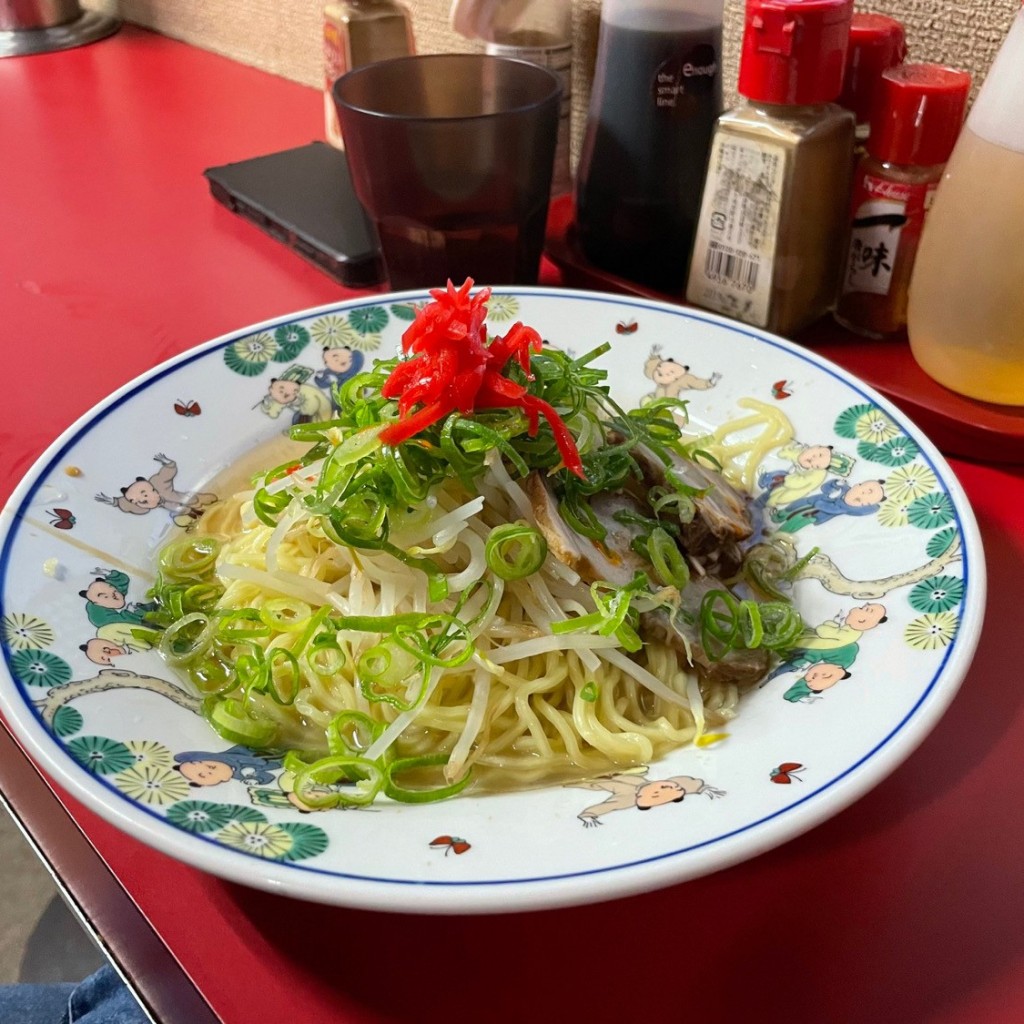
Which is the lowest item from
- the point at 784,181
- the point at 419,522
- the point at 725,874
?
the point at 725,874

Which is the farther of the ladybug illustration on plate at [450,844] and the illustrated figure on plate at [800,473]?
the illustrated figure on plate at [800,473]

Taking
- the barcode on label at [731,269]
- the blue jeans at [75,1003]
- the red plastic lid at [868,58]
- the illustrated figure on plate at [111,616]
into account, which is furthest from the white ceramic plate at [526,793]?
the blue jeans at [75,1003]

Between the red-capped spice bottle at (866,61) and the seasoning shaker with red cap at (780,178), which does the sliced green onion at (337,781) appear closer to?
the seasoning shaker with red cap at (780,178)

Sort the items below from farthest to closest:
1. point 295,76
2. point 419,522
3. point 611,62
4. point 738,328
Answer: point 295,76
point 611,62
point 738,328
point 419,522

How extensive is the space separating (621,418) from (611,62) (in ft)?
1.91

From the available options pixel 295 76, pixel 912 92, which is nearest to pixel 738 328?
pixel 912 92

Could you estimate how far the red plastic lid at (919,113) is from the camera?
1.11 m

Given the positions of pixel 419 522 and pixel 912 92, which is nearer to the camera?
pixel 419 522

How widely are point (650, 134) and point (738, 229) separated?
19 centimetres

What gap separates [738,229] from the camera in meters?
1.22

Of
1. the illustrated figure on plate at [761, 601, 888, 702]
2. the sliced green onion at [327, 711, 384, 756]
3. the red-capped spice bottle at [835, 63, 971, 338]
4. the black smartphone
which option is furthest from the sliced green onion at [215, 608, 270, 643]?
the red-capped spice bottle at [835, 63, 971, 338]

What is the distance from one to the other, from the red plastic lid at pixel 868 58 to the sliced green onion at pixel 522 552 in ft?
2.39

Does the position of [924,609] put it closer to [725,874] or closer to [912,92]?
[725,874]

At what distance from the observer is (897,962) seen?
66cm
